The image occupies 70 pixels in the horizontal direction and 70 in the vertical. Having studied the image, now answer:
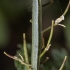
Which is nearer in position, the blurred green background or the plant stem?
the plant stem

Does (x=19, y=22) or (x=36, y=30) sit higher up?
(x=36, y=30)

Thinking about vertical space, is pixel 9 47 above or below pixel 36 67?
below

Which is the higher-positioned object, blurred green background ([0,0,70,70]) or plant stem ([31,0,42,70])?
plant stem ([31,0,42,70])

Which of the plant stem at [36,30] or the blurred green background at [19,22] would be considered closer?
the plant stem at [36,30]

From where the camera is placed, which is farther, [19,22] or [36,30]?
[19,22]

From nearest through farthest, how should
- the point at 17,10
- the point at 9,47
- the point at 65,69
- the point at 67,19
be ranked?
the point at 65,69
the point at 67,19
the point at 17,10
the point at 9,47

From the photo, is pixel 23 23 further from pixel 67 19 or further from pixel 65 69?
pixel 65 69

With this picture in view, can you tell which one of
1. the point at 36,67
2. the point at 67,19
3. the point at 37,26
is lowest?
the point at 67,19

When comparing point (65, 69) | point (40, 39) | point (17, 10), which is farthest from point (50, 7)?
point (40, 39)
